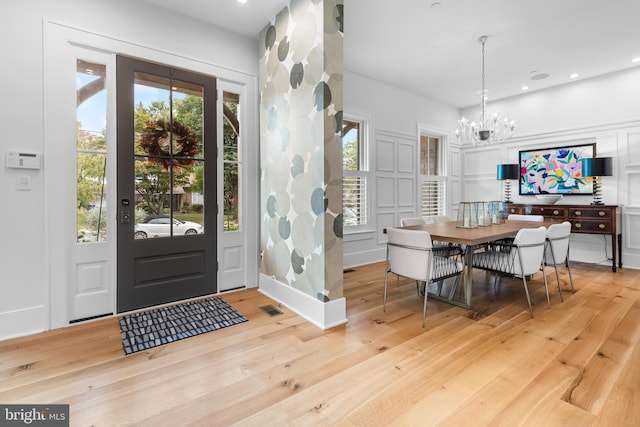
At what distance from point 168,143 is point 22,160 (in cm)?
110

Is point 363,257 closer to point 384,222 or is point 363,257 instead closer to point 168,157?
point 384,222

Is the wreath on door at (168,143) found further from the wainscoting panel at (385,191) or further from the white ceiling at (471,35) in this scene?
the wainscoting panel at (385,191)

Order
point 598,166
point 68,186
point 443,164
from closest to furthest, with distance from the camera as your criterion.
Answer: point 68,186
point 598,166
point 443,164

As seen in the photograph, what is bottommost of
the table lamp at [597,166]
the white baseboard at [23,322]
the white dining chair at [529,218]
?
the white baseboard at [23,322]

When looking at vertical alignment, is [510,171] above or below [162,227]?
above

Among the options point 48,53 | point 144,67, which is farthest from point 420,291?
point 48,53

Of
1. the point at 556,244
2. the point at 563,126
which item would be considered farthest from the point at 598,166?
the point at 556,244

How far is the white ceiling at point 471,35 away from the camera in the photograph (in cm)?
308

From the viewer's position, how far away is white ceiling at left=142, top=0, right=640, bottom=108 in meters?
3.08

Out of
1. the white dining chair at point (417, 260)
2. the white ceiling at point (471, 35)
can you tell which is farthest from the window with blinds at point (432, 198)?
the white dining chair at point (417, 260)

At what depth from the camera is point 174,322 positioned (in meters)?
2.68

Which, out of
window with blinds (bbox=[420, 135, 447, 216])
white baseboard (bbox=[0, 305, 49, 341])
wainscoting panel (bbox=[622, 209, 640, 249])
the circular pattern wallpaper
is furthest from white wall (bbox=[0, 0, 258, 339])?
wainscoting panel (bbox=[622, 209, 640, 249])

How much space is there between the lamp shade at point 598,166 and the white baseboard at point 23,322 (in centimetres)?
669

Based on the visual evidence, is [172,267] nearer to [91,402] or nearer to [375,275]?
[91,402]
